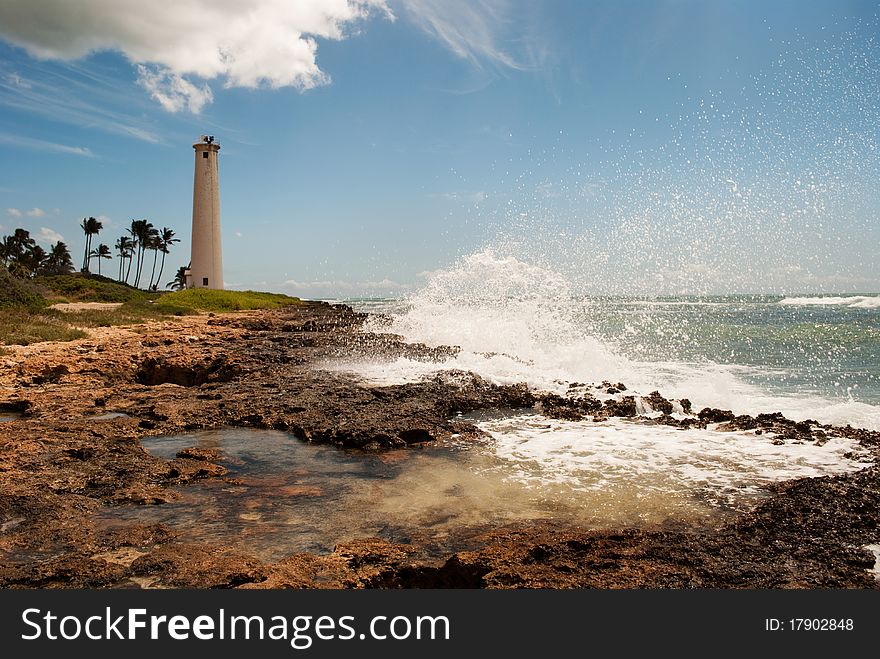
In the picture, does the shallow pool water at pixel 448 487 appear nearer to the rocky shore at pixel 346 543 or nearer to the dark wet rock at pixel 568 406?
the rocky shore at pixel 346 543

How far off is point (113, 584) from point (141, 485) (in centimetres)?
187

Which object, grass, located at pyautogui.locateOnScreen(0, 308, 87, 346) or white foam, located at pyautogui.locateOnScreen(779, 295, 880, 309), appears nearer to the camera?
grass, located at pyautogui.locateOnScreen(0, 308, 87, 346)

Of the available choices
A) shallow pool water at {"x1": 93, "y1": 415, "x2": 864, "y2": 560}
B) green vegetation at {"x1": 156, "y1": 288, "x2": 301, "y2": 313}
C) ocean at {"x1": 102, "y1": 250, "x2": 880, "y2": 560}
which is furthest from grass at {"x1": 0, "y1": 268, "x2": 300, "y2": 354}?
shallow pool water at {"x1": 93, "y1": 415, "x2": 864, "y2": 560}

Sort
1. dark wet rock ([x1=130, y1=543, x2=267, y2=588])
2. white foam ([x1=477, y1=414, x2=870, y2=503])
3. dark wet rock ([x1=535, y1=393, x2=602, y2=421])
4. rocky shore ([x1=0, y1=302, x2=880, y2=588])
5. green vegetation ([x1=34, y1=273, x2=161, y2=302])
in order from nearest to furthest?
dark wet rock ([x1=130, y1=543, x2=267, y2=588]) < rocky shore ([x1=0, y1=302, x2=880, y2=588]) < white foam ([x1=477, y1=414, x2=870, y2=503]) < dark wet rock ([x1=535, y1=393, x2=602, y2=421]) < green vegetation ([x1=34, y1=273, x2=161, y2=302])

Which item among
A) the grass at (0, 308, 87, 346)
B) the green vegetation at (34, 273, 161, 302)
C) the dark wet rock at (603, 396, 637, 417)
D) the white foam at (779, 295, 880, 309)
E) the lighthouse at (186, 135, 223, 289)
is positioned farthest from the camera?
the white foam at (779, 295, 880, 309)

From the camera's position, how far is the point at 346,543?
3.90m

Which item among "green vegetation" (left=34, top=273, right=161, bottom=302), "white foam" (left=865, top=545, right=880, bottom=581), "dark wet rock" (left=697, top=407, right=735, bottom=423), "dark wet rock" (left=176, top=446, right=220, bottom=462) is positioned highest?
"green vegetation" (left=34, top=273, right=161, bottom=302)

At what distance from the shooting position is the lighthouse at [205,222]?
127 feet

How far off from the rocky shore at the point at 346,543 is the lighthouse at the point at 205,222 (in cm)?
2987

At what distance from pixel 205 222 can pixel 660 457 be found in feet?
127

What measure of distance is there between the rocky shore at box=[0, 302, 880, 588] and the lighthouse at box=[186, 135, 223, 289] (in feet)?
98.0

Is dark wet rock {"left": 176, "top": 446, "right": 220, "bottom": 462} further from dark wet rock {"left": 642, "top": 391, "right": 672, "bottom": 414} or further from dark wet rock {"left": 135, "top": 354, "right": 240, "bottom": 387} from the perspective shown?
dark wet rock {"left": 642, "top": 391, "right": 672, "bottom": 414}

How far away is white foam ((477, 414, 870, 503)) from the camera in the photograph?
5477 millimetres

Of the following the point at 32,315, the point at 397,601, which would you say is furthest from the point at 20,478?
the point at 32,315
